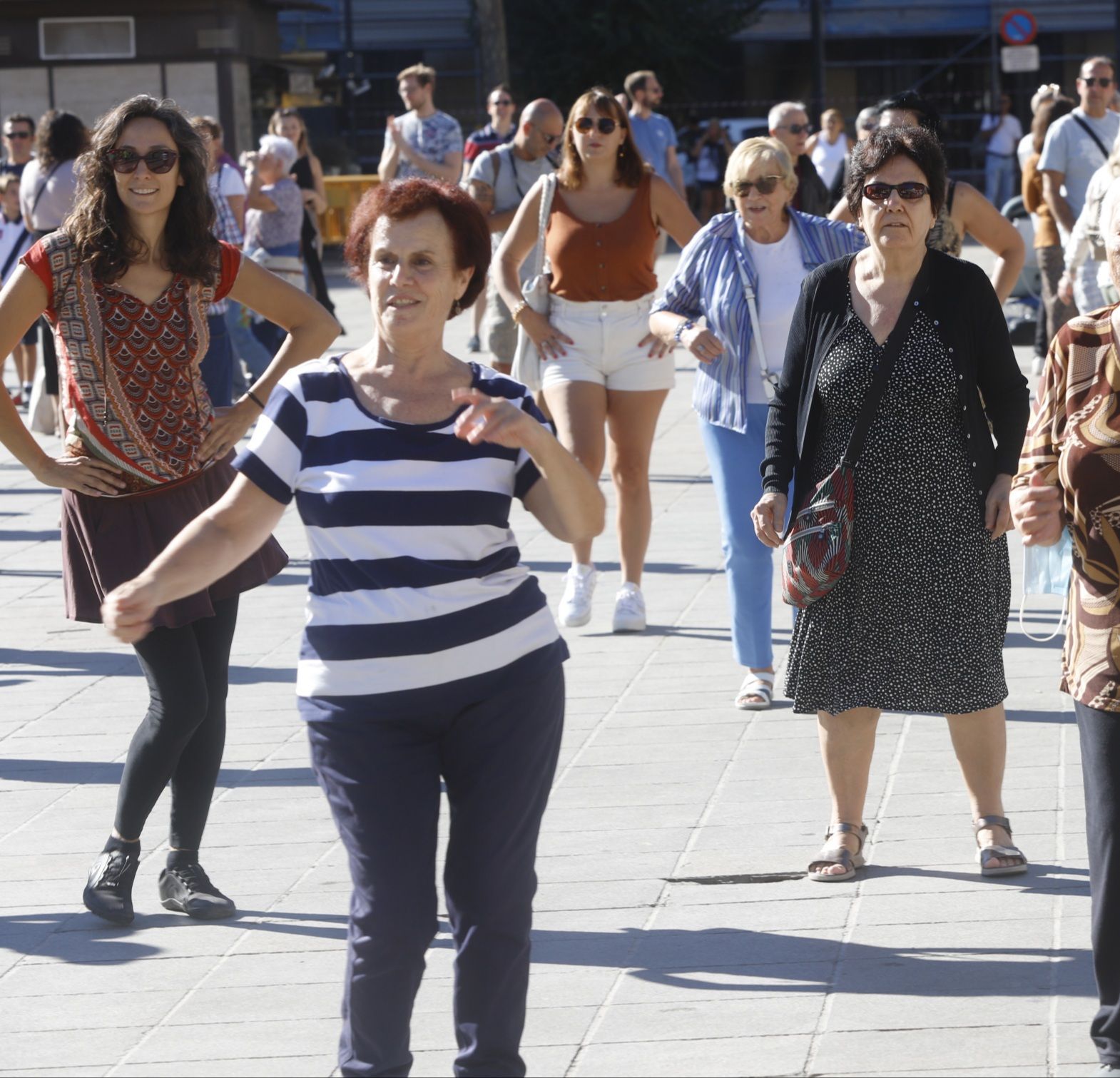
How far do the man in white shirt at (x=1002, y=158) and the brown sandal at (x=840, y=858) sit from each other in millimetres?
28813

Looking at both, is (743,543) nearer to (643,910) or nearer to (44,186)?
(643,910)

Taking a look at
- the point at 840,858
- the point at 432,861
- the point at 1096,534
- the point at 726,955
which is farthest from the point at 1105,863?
the point at 840,858

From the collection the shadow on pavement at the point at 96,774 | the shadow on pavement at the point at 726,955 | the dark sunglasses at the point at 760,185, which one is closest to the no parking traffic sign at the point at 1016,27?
the dark sunglasses at the point at 760,185

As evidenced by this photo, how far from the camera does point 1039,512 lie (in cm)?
381

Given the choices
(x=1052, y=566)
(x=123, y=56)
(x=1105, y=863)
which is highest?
(x=123, y=56)

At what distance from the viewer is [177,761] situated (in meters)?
5.09

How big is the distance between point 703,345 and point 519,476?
9.99ft

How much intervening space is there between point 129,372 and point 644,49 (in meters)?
42.8

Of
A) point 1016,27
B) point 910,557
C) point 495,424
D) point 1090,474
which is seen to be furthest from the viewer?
point 1016,27

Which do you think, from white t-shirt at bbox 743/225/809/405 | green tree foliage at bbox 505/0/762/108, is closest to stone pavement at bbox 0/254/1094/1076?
white t-shirt at bbox 743/225/809/405

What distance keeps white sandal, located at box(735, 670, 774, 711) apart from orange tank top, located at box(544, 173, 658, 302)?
71.1 inches

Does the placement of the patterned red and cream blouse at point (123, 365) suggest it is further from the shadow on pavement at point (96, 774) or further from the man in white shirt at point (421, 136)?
the man in white shirt at point (421, 136)

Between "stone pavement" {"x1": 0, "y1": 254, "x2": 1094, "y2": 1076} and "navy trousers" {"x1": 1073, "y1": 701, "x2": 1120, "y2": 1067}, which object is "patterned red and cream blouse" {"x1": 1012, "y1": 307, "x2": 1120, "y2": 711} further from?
"stone pavement" {"x1": 0, "y1": 254, "x2": 1094, "y2": 1076}

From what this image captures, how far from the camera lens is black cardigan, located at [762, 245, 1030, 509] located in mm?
5020
